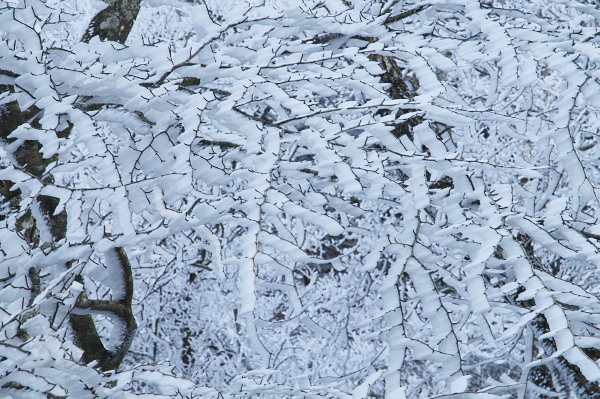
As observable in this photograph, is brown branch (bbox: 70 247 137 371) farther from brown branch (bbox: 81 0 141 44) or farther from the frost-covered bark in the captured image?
brown branch (bbox: 81 0 141 44)

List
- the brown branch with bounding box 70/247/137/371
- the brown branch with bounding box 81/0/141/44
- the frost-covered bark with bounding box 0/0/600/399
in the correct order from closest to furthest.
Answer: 1. the frost-covered bark with bounding box 0/0/600/399
2. the brown branch with bounding box 70/247/137/371
3. the brown branch with bounding box 81/0/141/44

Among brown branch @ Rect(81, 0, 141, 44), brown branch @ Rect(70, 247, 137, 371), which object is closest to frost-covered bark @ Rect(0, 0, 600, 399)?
brown branch @ Rect(70, 247, 137, 371)

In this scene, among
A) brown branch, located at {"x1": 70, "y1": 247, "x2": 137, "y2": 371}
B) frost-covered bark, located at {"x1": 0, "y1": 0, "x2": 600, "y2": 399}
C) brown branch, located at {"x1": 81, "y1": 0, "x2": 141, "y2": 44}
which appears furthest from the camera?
brown branch, located at {"x1": 81, "y1": 0, "x2": 141, "y2": 44}

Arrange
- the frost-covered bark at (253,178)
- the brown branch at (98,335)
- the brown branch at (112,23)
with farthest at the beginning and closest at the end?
1. the brown branch at (112,23)
2. the brown branch at (98,335)
3. the frost-covered bark at (253,178)

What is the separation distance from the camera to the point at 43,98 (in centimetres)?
134

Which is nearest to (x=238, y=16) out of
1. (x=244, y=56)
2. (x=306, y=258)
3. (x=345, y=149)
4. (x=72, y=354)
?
(x=244, y=56)

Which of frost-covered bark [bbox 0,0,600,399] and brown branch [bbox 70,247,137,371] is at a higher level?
frost-covered bark [bbox 0,0,600,399]

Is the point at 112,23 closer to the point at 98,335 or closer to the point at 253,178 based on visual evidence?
the point at 98,335

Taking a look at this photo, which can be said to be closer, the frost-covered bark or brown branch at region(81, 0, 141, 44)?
the frost-covered bark

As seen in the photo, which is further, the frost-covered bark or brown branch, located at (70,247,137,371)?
brown branch, located at (70,247,137,371)

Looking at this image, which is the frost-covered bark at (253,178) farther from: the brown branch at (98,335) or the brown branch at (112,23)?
the brown branch at (112,23)

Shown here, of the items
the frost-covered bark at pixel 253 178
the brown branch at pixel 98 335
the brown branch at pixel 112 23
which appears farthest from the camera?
the brown branch at pixel 112 23

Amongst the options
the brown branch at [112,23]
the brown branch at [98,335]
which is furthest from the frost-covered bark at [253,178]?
the brown branch at [112,23]

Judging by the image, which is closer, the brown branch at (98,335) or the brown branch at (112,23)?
the brown branch at (98,335)
